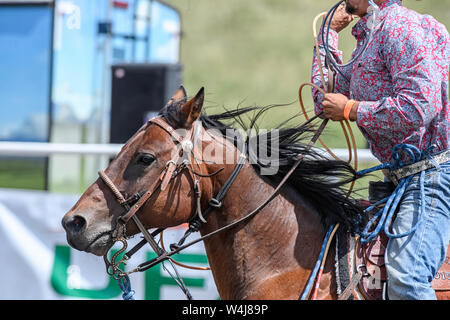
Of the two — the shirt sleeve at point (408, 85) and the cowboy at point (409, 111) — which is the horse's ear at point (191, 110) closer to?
the cowboy at point (409, 111)

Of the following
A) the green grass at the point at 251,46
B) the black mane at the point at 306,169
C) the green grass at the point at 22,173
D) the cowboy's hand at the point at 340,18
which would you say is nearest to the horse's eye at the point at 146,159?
the black mane at the point at 306,169

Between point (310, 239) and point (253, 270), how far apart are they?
31cm

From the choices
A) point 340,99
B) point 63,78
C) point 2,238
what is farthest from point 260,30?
point 340,99

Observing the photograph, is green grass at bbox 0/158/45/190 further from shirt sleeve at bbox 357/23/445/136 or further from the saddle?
shirt sleeve at bbox 357/23/445/136

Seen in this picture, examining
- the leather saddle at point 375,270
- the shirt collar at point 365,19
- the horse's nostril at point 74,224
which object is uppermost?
the shirt collar at point 365,19

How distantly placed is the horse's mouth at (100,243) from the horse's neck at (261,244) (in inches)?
18.0

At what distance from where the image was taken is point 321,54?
3.24 metres

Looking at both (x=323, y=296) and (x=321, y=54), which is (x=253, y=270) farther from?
(x=321, y=54)

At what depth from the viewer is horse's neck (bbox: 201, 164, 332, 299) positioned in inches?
105

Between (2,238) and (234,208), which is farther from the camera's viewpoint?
(2,238)

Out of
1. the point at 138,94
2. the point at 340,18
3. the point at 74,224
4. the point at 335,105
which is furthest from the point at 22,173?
the point at 335,105

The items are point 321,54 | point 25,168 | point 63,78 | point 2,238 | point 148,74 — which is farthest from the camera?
point 63,78

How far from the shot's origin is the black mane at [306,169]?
2.79 meters

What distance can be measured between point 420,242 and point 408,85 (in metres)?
0.69
